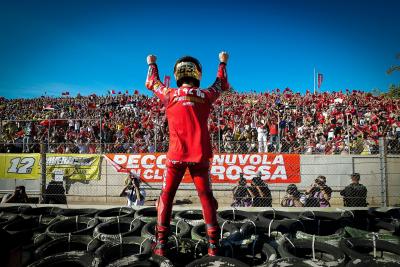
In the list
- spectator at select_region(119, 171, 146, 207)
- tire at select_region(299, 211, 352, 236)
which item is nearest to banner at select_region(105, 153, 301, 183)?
spectator at select_region(119, 171, 146, 207)

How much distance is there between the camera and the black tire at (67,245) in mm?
3717

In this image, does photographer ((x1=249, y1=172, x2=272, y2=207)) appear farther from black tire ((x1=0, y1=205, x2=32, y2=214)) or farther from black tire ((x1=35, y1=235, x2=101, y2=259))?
black tire ((x1=0, y1=205, x2=32, y2=214))

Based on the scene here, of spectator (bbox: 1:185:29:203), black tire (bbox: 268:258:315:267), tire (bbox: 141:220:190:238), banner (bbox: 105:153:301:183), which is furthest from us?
banner (bbox: 105:153:301:183)

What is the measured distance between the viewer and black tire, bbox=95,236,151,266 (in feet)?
11.8

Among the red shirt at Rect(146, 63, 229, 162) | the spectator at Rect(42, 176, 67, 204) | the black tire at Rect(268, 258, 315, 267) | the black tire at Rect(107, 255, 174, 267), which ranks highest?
the red shirt at Rect(146, 63, 229, 162)

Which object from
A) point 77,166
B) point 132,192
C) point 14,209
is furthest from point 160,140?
point 14,209

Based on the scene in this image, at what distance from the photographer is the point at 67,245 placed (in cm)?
396

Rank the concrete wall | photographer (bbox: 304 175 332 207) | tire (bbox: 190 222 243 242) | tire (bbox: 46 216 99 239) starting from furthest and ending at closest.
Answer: the concrete wall < photographer (bbox: 304 175 332 207) < tire (bbox: 46 216 99 239) < tire (bbox: 190 222 243 242)

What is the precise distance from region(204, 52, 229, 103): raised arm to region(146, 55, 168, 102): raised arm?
1.72 ft

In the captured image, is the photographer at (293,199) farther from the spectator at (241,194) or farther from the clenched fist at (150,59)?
the clenched fist at (150,59)

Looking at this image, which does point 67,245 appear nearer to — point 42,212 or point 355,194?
point 42,212

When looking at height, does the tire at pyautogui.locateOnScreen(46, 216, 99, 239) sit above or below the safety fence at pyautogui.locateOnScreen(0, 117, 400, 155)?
below

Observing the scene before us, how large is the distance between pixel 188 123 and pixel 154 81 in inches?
32.6

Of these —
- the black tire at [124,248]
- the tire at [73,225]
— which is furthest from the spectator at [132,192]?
the black tire at [124,248]
